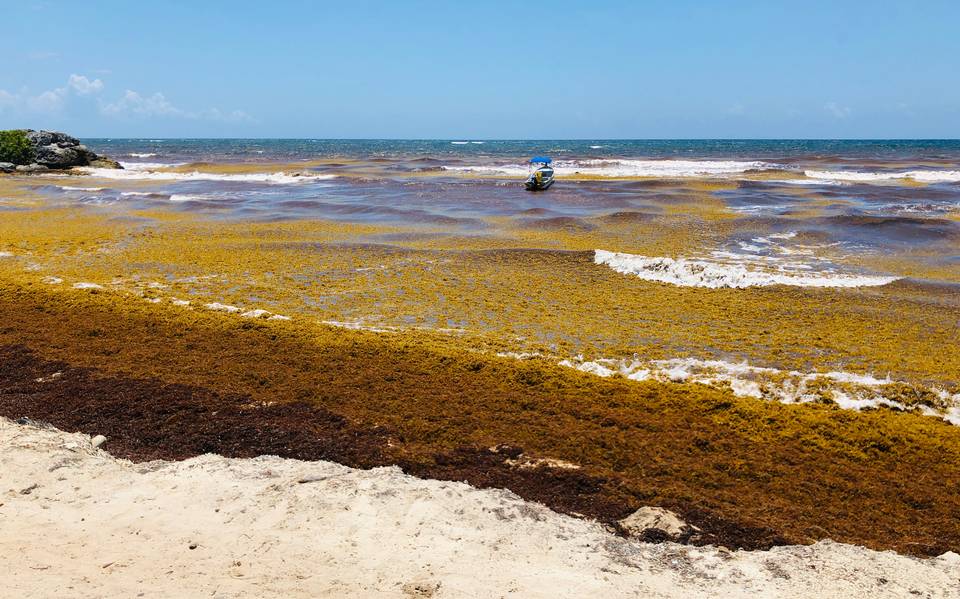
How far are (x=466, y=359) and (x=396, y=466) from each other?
3117mm

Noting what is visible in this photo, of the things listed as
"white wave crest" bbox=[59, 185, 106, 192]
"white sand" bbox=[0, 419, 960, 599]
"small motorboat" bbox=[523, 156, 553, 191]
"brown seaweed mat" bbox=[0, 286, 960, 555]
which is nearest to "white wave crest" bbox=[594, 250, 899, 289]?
"brown seaweed mat" bbox=[0, 286, 960, 555]

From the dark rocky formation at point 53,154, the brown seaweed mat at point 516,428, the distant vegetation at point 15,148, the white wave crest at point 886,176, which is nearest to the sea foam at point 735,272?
the brown seaweed mat at point 516,428

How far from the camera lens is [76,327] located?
11250 millimetres

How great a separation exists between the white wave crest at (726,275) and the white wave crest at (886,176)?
38.4 meters

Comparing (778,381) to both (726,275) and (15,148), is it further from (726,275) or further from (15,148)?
(15,148)

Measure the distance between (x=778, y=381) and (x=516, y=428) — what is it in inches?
166

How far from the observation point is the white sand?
481 cm

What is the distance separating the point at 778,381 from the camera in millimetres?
9414

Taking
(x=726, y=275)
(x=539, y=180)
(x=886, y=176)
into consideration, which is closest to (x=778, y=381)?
(x=726, y=275)

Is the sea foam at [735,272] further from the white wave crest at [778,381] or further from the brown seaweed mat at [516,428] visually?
the brown seaweed mat at [516,428]

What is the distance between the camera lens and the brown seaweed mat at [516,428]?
248 inches

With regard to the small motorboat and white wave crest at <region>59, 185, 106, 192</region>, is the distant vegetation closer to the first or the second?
white wave crest at <region>59, 185, 106, 192</region>

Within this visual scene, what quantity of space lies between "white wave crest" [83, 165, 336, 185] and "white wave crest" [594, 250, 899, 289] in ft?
118

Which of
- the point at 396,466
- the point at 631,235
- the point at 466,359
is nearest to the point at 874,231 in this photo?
the point at 631,235
